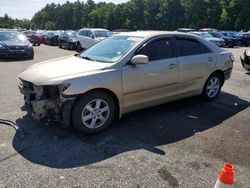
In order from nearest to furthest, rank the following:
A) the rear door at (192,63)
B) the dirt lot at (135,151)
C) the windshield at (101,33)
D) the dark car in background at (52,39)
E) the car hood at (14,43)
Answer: the dirt lot at (135,151)
the rear door at (192,63)
the car hood at (14,43)
the windshield at (101,33)
the dark car in background at (52,39)

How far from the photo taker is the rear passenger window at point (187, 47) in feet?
19.5

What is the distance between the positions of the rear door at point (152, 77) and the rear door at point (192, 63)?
0.69 ft

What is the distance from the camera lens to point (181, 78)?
19.3ft

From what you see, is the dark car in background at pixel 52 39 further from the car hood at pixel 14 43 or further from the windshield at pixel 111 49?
the windshield at pixel 111 49

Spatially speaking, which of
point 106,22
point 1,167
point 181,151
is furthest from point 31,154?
point 106,22

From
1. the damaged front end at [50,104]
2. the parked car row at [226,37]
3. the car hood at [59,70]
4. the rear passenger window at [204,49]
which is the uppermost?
the rear passenger window at [204,49]

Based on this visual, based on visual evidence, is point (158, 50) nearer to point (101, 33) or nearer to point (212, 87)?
point (212, 87)

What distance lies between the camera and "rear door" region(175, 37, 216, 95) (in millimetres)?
5906

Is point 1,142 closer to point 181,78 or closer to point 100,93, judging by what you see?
point 100,93

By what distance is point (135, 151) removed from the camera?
4223 mm

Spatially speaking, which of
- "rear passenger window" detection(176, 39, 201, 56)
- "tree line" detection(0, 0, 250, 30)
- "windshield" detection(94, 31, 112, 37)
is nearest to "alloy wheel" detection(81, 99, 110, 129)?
"rear passenger window" detection(176, 39, 201, 56)

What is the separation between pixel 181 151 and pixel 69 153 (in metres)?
1.60

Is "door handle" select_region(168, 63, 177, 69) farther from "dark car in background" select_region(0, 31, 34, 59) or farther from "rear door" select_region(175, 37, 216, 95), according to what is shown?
"dark car in background" select_region(0, 31, 34, 59)

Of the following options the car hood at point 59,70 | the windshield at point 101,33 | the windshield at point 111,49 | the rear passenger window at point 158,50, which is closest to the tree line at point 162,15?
the windshield at point 101,33
